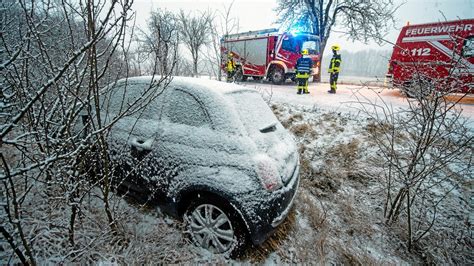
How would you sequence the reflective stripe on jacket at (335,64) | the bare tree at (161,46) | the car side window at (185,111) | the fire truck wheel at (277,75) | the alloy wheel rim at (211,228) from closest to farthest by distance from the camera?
the bare tree at (161,46)
the alloy wheel rim at (211,228)
the car side window at (185,111)
the reflective stripe on jacket at (335,64)
the fire truck wheel at (277,75)

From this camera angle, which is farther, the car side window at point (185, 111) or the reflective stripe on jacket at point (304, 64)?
the reflective stripe on jacket at point (304, 64)

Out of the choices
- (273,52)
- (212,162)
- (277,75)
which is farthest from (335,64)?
(212,162)

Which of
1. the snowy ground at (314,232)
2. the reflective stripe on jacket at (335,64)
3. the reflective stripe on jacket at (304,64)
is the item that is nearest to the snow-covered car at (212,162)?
the snowy ground at (314,232)

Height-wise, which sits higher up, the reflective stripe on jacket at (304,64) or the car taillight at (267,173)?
the reflective stripe on jacket at (304,64)

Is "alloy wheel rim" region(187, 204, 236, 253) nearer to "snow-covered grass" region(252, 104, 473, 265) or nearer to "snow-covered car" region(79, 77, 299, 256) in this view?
"snow-covered car" region(79, 77, 299, 256)

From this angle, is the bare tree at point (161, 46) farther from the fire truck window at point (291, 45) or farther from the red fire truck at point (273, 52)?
the fire truck window at point (291, 45)

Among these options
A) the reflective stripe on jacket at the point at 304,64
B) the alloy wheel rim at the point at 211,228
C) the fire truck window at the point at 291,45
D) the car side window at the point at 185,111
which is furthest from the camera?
the fire truck window at the point at 291,45

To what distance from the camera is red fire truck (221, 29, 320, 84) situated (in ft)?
36.9

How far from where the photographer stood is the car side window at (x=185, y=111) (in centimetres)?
222

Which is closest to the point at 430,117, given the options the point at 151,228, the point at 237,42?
the point at 151,228

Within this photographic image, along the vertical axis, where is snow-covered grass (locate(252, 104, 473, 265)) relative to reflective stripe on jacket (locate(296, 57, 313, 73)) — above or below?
below

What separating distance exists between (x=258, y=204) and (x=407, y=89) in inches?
80.8

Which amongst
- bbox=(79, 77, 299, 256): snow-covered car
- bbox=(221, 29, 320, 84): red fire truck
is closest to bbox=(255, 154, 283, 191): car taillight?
bbox=(79, 77, 299, 256): snow-covered car

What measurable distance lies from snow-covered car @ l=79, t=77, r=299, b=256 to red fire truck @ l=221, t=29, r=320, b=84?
28.8 ft
